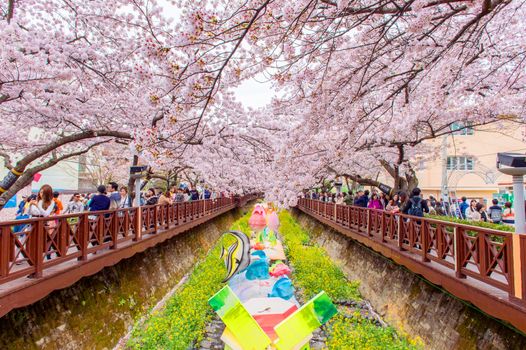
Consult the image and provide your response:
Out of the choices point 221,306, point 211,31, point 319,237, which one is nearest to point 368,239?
point 221,306

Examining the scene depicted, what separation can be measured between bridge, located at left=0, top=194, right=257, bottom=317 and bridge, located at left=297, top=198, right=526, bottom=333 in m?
6.72

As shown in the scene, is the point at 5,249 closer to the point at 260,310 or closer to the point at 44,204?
the point at 44,204

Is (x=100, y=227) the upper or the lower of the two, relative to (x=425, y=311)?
upper

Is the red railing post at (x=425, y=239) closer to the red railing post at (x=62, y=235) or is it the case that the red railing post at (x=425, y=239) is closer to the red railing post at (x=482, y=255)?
the red railing post at (x=482, y=255)

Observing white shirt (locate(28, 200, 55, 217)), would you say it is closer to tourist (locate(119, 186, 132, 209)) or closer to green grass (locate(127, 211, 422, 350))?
green grass (locate(127, 211, 422, 350))

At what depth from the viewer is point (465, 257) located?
655 cm

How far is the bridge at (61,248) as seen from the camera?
5.53 m

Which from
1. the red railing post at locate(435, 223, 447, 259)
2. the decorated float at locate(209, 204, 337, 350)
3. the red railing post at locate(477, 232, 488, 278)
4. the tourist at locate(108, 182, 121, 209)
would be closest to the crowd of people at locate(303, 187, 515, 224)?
the red railing post at locate(435, 223, 447, 259)

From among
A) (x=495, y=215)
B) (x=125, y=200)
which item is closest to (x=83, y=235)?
(x=125, y=200)

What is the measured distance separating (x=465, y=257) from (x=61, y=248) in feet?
23.3

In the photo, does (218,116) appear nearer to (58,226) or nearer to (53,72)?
(53,72)

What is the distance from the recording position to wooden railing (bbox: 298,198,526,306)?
201 inches

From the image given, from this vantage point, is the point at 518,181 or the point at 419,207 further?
the point at 419,207

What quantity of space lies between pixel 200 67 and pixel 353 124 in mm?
5035
